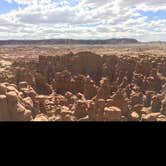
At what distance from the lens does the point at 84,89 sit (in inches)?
1426

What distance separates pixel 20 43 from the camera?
128750 millimetres

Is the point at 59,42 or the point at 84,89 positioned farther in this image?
the point at 59,42

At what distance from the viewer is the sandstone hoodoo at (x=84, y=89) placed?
76.1ft

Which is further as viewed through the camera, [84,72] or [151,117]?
[84,72]

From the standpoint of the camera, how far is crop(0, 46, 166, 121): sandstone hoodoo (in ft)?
76.1

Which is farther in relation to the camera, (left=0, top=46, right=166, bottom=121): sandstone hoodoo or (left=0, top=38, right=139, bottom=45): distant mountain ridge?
(left=0, top=38, right=139, bottom=45): distant mountain ridge

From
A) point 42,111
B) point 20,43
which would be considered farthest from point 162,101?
point 20,43

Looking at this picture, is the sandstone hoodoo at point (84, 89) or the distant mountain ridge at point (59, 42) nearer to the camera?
the sandstone hoodoo at point (84, 89)

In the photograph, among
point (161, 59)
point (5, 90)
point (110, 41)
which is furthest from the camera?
point (110, 41)
